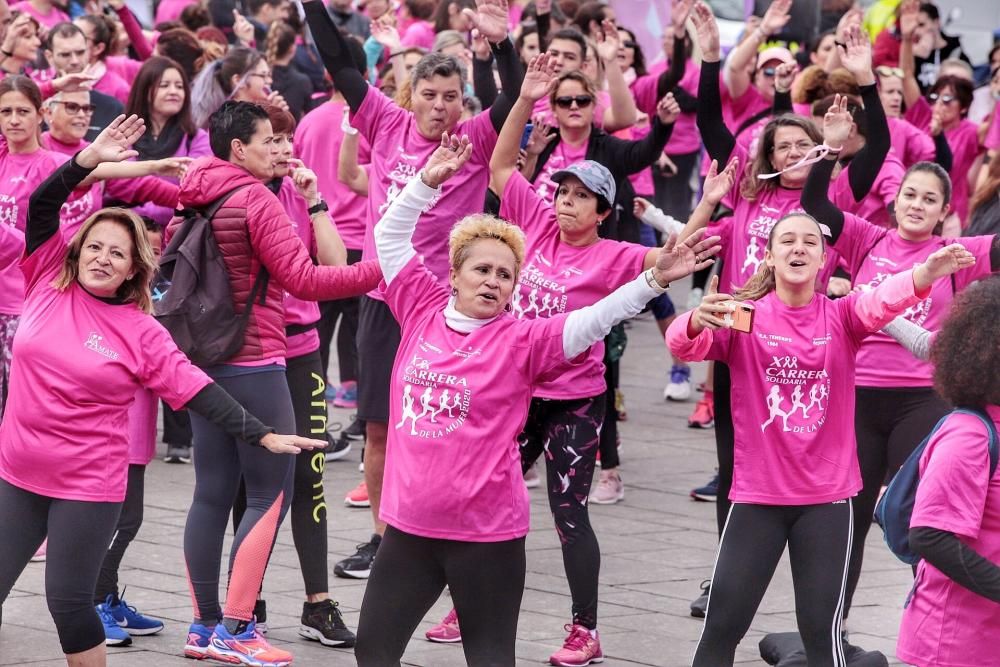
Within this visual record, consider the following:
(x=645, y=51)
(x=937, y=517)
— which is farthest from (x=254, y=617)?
(x=645, y=51)

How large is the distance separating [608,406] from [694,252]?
385cm

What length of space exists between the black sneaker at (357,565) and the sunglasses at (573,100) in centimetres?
223

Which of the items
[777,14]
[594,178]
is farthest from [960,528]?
[777,14]

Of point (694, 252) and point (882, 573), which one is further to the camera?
point (882, 573)

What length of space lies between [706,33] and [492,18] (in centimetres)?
96

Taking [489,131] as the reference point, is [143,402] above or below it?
below

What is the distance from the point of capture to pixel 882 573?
25.2ft

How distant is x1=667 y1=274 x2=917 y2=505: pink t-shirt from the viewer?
5434 millimetres

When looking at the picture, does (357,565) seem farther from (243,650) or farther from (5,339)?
(5,339)

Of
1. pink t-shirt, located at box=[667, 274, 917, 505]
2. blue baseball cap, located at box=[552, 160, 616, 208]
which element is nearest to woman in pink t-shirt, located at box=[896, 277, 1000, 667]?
pink t-shirt, located at box=[667, 274, 917, 505]

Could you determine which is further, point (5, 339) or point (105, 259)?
point (5, 339)

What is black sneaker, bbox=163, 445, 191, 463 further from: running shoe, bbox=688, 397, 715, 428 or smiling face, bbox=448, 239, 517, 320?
smiling face, bbox=448, 239, 517, 320

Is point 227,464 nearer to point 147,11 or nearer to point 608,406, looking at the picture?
point 608,406

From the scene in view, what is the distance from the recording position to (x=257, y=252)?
235 inches
